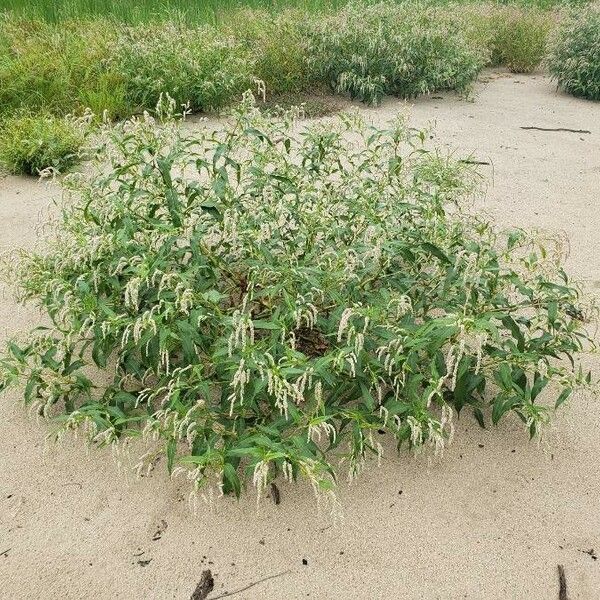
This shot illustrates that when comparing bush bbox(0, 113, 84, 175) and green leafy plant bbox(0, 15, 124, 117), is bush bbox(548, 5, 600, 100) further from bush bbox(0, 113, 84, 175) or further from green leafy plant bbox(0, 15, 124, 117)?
bush bbox(0, 113, 84, 175)

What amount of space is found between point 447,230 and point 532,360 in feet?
2.32

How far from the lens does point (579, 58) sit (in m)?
7.76

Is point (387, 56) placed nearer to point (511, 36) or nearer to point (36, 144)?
point (511, 36)

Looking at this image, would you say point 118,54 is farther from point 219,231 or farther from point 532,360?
point 532,360

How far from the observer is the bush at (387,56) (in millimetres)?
7371

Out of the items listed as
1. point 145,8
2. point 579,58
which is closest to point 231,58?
point 145,8

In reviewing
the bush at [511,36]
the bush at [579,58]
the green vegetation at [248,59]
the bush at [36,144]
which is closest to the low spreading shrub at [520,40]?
the bush at [511,36]

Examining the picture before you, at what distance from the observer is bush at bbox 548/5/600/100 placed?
25.2 ft

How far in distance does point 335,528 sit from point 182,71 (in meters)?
5.31

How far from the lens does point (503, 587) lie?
2266mm

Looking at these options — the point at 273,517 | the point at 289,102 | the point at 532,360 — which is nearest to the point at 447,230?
the point at 532,360

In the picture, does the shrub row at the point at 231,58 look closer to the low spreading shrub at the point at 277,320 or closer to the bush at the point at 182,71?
the bush at the point at 182,71

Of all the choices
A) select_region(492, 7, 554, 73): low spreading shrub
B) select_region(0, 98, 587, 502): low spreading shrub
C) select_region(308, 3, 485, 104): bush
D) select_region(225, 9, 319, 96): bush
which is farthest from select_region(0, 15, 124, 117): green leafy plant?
select_region(492, 7, 554, 73): low spreading shrub

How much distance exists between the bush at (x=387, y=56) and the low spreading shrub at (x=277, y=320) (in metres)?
4.52
